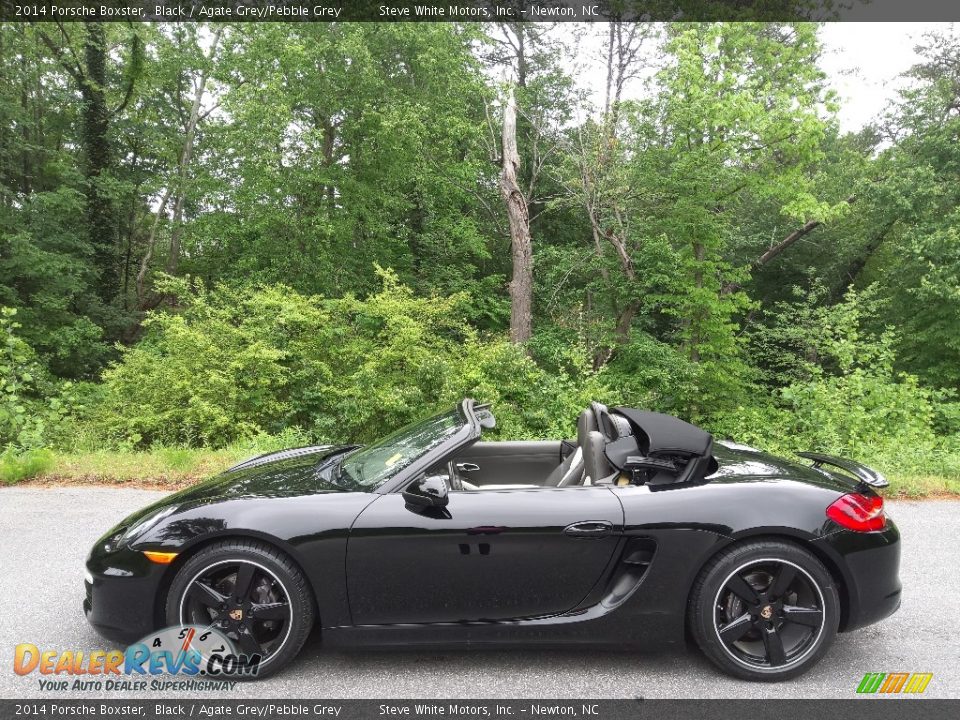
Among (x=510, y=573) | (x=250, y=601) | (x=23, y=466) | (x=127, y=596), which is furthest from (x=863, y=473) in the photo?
(x=23, y=466)

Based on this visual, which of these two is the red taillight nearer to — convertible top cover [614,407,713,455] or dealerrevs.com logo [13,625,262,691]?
convertible top cover [614,407,713,455]

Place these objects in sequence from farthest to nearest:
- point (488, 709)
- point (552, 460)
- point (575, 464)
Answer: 1. point (552, 460)
2. point (575, 464)
3. point (488, 709)

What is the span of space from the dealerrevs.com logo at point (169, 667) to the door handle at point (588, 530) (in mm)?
1503

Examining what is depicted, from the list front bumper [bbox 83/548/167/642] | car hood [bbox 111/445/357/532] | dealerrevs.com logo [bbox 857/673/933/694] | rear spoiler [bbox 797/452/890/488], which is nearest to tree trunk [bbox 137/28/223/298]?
car hood [bbox 111/445/357/532]

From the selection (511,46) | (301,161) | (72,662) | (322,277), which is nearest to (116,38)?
(301,161)

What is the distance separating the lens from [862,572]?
2.74 meters

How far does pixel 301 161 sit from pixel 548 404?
10434 millimetres

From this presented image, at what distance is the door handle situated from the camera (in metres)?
2.69

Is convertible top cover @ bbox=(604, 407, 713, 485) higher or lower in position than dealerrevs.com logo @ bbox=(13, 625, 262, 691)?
higher

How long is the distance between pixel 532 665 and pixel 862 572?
1578 mm

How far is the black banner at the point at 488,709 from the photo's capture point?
242 cm

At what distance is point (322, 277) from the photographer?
50.5 ft

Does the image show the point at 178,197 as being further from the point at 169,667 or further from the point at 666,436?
the point at 666,436

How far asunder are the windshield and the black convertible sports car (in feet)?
0.49
